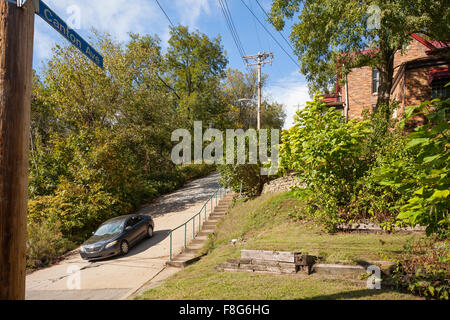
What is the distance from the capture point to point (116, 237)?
1165 centimetres

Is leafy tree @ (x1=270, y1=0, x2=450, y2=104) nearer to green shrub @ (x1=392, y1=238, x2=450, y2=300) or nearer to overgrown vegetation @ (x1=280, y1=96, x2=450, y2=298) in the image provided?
overgrown vegetation @ (x1=280, y1=96, x2=450, y2=298)

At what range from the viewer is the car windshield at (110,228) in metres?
12.2

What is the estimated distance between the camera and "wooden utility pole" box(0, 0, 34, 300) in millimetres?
2846

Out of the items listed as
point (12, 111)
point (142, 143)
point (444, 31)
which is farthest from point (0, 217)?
point (142, 143)

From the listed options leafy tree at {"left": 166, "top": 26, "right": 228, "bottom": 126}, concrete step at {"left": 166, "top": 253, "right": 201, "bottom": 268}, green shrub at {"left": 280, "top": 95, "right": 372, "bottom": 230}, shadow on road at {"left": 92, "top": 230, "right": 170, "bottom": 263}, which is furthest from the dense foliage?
leafy tree at {"left": 166, "top": 26, "right": 228, "bottom": 126}

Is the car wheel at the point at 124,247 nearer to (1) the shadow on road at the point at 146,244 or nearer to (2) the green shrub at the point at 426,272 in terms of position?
(1) the shadow on road at the point at 146,244

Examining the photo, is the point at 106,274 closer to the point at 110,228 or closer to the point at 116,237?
the point at 116,237

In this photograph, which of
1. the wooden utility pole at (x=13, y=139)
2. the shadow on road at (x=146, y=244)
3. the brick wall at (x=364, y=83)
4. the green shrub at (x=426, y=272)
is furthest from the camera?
the brick wall at (x=364, y=83)

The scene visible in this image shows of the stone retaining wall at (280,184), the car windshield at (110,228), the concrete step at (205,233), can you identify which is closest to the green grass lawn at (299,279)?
the concrete step at (205,233)

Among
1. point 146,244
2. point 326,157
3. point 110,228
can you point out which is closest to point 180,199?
point 146,244

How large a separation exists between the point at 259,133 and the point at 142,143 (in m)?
11.7

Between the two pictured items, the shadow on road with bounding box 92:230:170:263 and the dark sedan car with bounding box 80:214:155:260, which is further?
the shadow on road with bounding box 92:230:170:263

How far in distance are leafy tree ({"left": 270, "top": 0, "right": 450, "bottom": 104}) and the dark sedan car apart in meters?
11.6
